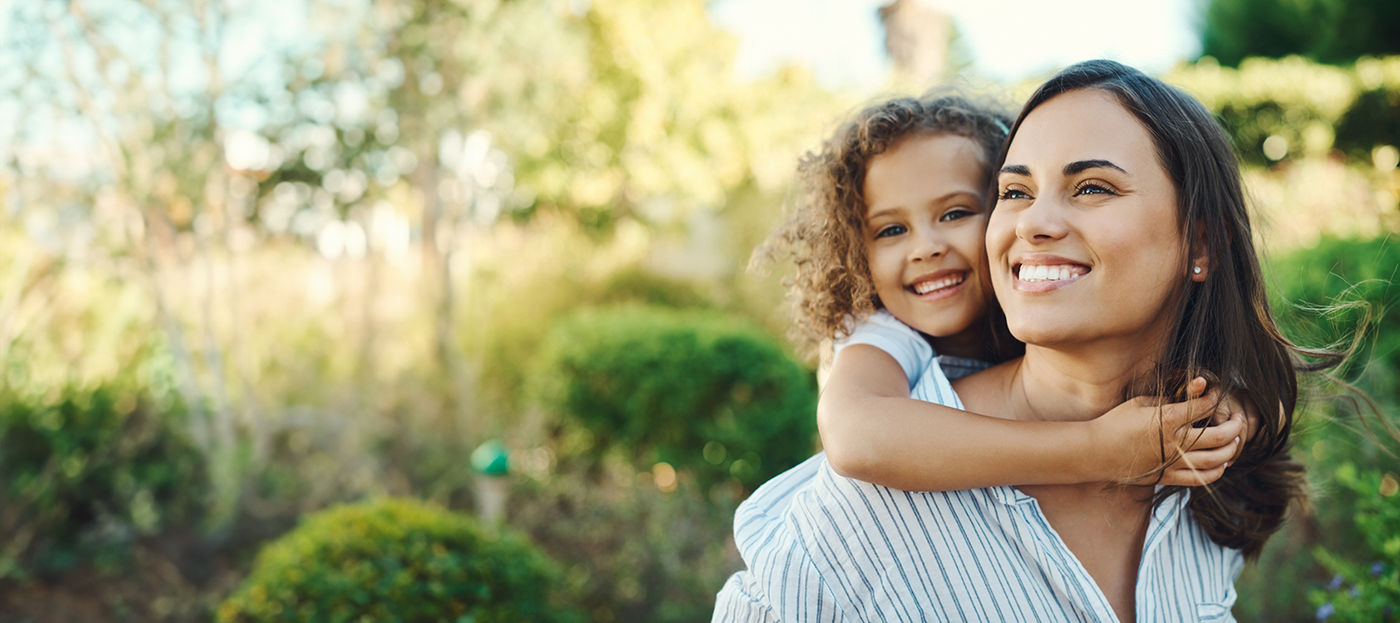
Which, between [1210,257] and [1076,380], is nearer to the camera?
[1210,257]

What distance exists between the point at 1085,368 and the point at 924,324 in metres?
0.42

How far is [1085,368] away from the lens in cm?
157

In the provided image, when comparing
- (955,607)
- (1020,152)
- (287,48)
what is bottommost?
(955,607)

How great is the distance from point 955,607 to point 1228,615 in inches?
28.0

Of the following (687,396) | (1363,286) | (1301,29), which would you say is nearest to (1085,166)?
(1363,286)

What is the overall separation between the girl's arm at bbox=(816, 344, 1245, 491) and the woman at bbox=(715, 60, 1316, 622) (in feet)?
0.20

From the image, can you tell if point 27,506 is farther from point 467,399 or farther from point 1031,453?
point 1031,453

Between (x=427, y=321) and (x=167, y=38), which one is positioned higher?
(x=167, y=38)

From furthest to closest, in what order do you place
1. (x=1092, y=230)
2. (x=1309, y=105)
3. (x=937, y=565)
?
(x=1309, y=105) < (x=937, y=565) < (x=1092, y=230)

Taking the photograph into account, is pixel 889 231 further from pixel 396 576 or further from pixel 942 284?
pixel 396 576

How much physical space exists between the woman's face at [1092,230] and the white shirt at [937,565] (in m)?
0.31

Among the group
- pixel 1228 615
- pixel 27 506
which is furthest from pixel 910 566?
pixel 27 506

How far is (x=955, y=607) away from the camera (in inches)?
58.6

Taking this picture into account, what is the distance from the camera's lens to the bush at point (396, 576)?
3.25 metres
